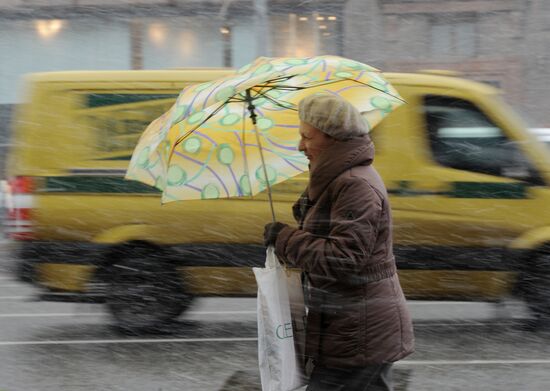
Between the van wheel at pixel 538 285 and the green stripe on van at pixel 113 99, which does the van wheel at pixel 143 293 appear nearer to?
the green stripe on van at pixel 113 99

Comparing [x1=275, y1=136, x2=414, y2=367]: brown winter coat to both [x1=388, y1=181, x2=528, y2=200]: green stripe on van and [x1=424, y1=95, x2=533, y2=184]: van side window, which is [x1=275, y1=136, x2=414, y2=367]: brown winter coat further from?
[x1=424, y1=95, x2=533, y2=184]: van side window

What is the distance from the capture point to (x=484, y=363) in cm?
669

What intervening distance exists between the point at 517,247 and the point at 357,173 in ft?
14.7

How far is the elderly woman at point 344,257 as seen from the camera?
316 centimetres

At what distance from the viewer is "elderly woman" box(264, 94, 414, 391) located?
125 inches

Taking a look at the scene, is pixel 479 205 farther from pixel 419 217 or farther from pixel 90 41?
pixel 90 41

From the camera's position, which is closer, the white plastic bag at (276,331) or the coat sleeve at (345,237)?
the coat sleeve at (345,237)

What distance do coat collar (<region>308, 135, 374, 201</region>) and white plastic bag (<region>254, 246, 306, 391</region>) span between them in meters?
0.30

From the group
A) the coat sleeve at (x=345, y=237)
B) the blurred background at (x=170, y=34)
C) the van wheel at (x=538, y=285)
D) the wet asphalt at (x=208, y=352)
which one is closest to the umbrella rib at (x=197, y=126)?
the coat sleeve at (x=345, y=237)

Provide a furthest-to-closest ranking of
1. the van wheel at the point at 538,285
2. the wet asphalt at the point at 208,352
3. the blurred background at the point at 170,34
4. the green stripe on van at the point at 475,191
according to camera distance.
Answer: the blurred background at the point at 170,34 < the van wheel at the point at 538,285 < the green stripe on van at the point at 475,191 < the wet asphalt at the point at 208,352

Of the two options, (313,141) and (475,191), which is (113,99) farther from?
(313,141)

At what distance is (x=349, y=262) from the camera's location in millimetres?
3123

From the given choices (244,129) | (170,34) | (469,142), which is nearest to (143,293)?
(469,142)

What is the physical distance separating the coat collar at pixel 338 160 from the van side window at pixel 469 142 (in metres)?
4.22
